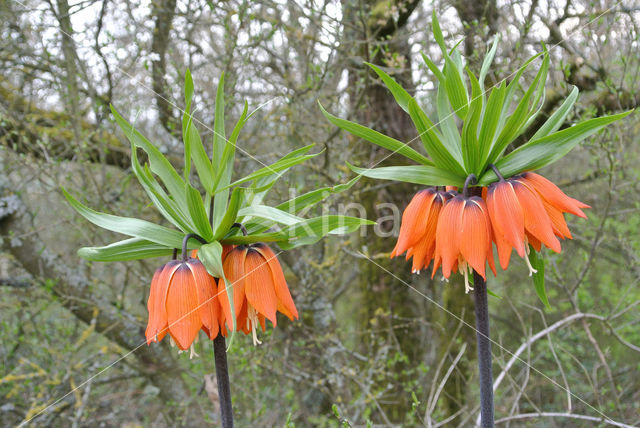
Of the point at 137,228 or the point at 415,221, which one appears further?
the point at 415,221

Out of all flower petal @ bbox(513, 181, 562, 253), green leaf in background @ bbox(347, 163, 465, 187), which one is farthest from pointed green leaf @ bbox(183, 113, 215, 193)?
flower petal @ bbox(513, 181, 562, 253)

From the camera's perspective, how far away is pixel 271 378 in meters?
3.96

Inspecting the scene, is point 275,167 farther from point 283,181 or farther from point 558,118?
point 283,181

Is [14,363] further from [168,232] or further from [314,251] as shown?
[168,232]

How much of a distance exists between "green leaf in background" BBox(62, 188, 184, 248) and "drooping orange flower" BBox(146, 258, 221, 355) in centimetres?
6

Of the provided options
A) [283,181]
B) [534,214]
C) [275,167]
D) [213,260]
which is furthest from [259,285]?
[283,181]

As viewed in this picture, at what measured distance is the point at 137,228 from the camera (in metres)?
1.08

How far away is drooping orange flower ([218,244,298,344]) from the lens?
1127 mm

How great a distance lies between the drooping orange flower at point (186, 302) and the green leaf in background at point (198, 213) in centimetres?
7

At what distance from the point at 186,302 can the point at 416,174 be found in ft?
1.78

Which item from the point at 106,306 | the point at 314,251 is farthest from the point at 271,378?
the point at 106,306

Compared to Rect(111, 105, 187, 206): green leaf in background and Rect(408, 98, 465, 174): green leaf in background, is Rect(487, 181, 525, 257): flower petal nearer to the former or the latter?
Rect(408, 98, 465, 174): green leaf in background

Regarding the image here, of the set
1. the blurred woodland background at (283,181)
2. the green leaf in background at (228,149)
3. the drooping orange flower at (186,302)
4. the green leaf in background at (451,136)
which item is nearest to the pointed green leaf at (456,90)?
the green leaf in background at (451,136)

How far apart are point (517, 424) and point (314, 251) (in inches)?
99.5
